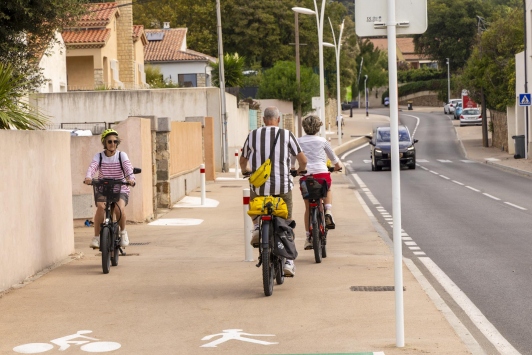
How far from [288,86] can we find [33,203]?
163ft

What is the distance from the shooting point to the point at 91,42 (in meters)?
42.2

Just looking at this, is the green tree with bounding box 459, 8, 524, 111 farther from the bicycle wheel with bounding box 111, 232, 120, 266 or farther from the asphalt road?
the bicycle wheel with bounding box 111, 232, 120, 266

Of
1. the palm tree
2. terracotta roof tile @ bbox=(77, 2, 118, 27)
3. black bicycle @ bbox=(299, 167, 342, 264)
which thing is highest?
terracotta roof tile @ bbox=(77, 2, 118, 27)

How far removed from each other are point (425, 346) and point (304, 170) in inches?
138

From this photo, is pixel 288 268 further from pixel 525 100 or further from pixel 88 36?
pixel 88 36

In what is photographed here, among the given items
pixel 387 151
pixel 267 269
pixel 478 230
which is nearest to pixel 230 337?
pixel 267 269

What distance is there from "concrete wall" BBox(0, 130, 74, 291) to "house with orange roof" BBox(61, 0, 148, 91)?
2962 cm

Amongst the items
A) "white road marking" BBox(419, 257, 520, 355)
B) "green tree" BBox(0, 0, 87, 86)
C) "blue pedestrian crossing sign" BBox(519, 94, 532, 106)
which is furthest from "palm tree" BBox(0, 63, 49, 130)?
"blue pedestrian crossing sign" BBox(519, 94, 532, 106)

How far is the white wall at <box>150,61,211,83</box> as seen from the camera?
60.8 metres

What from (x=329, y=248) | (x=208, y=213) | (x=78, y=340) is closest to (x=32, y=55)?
(x=208, y=213)

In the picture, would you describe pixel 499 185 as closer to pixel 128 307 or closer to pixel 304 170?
pixel 304 170

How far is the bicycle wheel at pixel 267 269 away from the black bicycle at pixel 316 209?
6.53 feet

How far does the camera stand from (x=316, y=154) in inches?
413

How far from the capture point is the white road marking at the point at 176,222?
1563cm
